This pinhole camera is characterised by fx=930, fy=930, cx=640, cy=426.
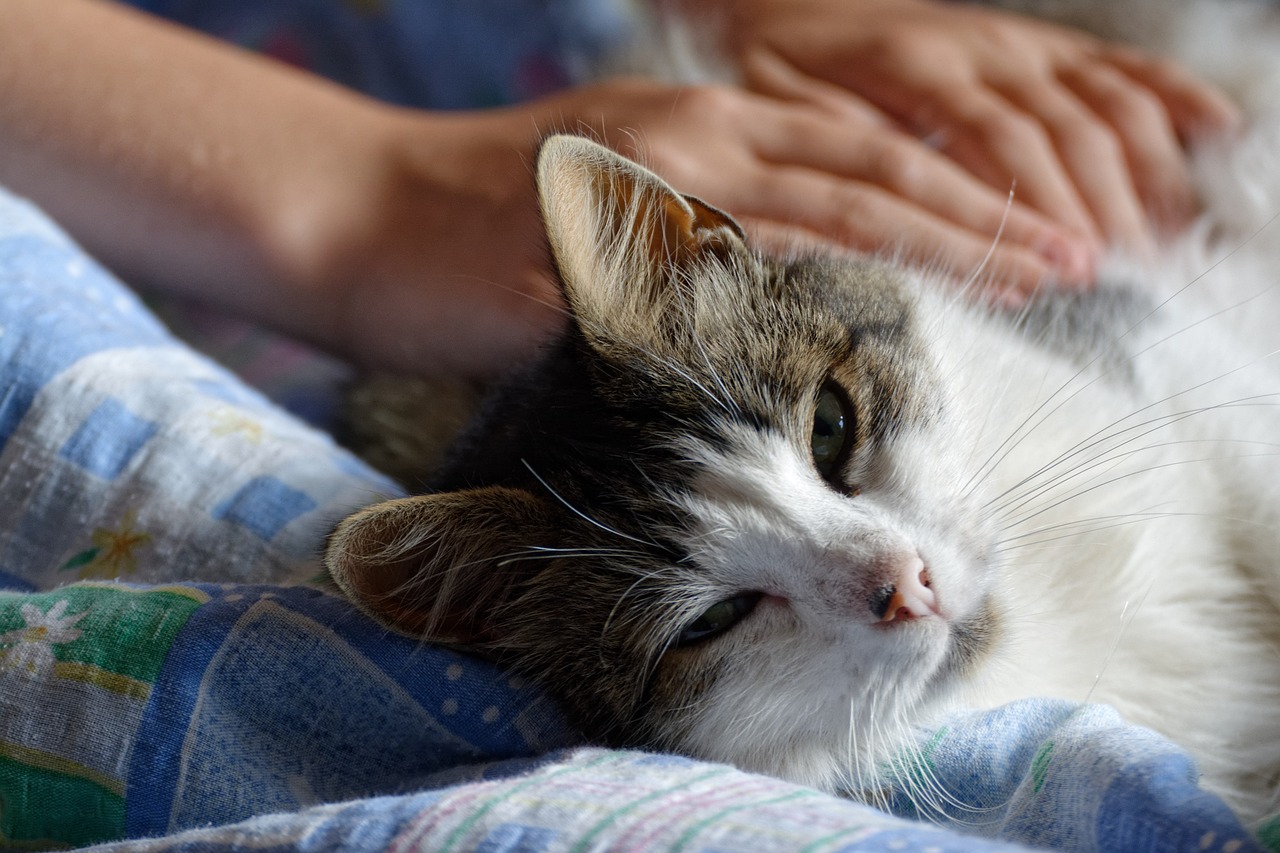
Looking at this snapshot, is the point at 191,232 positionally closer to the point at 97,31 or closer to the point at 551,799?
the point at 97,31

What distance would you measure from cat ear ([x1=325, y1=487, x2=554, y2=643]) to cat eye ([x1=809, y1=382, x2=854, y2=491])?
0.29 m

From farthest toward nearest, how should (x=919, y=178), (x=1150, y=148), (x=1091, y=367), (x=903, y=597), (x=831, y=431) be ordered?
(x=1150, y=148) < (x=919, y=178) < (x=1091, y=367) < (x=831, y=431) < (x=903, y=597)

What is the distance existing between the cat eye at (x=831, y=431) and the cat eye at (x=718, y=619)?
15 cm

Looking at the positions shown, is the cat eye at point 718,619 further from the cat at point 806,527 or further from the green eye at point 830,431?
the green eye at point 830,431

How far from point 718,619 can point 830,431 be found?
227mm

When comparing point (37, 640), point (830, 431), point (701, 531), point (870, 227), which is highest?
point (870, 227)

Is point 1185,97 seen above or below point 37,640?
above

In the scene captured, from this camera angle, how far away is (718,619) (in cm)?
91

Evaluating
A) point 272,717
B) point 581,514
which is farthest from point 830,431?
point 272,717

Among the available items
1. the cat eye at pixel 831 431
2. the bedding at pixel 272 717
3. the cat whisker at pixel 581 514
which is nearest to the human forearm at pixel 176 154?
the bedding at pixel 272 717

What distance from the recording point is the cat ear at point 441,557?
0.83 meters

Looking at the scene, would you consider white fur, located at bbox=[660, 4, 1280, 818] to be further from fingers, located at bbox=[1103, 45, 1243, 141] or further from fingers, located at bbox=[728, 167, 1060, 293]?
fingers, located at bbox=[1103, 45, 1243, 141]

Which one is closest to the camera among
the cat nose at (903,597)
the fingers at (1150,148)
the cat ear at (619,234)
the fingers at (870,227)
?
the cat nose at (903,597)

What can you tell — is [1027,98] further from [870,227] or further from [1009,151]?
[870,227]
